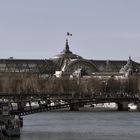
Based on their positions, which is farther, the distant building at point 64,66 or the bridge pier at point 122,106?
the distant building at point 64,66

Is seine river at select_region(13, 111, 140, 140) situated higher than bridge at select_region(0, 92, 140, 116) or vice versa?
bridge at select_region(0, 92, 140, 116)

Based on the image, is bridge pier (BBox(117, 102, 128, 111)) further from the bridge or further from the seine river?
the seine river

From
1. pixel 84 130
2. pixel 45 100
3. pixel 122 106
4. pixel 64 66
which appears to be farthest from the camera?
pixel 64 66

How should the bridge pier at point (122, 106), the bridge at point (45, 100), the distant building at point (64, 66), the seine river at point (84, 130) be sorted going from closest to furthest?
the seine river at point (84, 130) < the bridge at point (45, 100) < the bridge pier at point (122, 106) < the distant building at point (64, 66)

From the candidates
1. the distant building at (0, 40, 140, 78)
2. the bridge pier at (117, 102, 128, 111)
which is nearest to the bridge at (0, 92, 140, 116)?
the bridge pier at (117, 102, 128, 111)

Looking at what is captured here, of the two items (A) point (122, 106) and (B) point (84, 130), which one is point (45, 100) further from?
(A) point (122, 106)

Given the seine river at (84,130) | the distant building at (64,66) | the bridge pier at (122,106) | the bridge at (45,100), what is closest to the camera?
the seine river at (84,130)

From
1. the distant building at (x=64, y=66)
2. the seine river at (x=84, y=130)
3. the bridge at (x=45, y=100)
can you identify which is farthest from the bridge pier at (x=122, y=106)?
the distant building at (x=64, y=66)

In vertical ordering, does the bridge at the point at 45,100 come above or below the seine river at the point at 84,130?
above

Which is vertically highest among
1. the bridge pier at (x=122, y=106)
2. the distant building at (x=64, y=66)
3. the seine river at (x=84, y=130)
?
the distant building at (x=64, y=66)

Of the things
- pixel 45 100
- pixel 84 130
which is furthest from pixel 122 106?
pixel 84 130

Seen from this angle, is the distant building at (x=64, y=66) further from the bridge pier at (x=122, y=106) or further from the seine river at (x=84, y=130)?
the seine river at (x=84, y=130)

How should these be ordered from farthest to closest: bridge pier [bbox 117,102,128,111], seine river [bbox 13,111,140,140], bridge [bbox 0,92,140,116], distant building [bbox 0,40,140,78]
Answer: distant building [bbox 0,40,140,78], bridge pier [bbox 117,102,128,111], bridge [bbox 0,92,140,116], seine river [bbox 13,111,140,140]

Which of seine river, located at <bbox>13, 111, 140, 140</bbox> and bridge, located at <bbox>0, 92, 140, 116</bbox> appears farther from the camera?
bridge, located at <bbox>0, 92, 140, 116</bbox>
